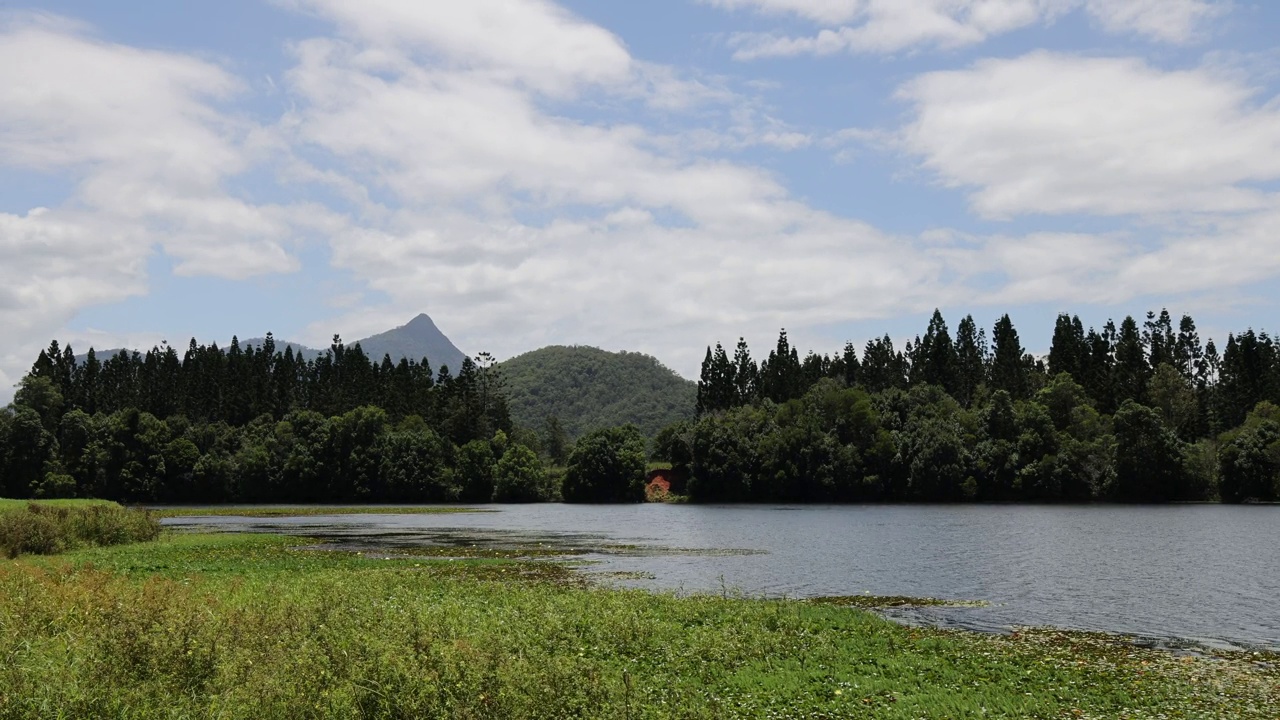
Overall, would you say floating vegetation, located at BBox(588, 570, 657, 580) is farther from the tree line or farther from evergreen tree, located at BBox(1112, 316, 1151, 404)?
evergreen tree, located at BBox(1112, 316, 1151, 404)

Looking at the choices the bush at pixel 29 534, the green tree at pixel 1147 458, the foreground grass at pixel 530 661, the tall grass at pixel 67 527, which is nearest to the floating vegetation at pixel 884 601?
the foreground grass at pixel 530 661

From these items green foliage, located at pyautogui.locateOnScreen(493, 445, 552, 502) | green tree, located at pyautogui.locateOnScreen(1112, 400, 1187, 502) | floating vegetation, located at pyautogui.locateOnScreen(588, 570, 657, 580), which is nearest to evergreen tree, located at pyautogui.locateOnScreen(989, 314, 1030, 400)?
green tree, located at pyautogui.locateOnScreen(1112, 400, 1187, 502)

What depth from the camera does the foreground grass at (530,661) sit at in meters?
17.5

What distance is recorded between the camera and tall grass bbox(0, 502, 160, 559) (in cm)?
5197

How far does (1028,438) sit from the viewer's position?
155125 mm

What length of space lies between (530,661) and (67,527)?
51078 mm

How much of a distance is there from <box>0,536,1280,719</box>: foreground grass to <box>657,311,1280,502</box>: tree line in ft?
421

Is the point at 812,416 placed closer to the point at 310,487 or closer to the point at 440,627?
the point at 310,487

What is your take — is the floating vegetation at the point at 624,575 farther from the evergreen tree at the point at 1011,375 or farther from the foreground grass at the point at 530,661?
the evergreen tree at the point at 1011,375

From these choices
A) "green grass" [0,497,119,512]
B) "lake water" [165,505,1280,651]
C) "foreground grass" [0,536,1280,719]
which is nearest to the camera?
"foreground grass" [0,536,1280,719]

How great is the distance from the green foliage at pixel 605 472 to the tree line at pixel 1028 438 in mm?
8733

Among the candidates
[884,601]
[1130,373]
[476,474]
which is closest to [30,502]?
[884,601]

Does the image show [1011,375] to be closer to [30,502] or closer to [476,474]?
[476,474]

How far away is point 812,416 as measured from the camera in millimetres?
177625
